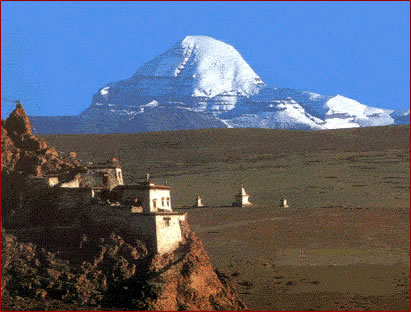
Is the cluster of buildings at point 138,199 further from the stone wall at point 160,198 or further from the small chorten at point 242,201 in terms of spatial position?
the small chorten at point 242,201

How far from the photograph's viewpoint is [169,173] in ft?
294

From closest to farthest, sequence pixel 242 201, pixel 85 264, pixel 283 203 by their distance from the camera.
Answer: pixel 85 264
pixel 242 201
pixel 283 203

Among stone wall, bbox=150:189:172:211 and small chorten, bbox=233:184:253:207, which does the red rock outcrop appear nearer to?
stone wall, bbox=150:189:172:211

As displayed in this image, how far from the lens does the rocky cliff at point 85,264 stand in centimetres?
3050

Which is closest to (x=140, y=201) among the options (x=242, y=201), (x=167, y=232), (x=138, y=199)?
(x=138, y=199)

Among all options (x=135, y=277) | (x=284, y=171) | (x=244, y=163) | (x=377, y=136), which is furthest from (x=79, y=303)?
(x=377, y=136)

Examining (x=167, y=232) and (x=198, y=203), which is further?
(x=198, y=203)

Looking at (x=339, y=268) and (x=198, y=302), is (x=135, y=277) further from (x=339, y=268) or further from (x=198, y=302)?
(x=339, y=268)

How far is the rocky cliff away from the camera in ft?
100

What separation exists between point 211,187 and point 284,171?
985 centimetres

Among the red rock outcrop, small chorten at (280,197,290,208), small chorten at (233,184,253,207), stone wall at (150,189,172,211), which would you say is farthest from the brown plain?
the red rock outcrop

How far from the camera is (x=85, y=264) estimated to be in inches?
1229

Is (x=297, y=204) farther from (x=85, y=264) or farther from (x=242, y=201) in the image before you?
(x=85, y=264)

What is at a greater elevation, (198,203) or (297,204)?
(198,203)
